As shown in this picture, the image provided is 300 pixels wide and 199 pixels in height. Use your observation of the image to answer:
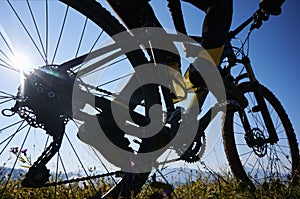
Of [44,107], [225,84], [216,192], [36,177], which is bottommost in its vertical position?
[216,192]

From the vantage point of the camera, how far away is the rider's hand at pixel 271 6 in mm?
2237

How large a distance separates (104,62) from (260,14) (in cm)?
140

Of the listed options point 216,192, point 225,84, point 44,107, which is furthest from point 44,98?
point 225,84

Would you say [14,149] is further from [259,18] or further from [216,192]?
[259,18]

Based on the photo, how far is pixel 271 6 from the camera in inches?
89.3

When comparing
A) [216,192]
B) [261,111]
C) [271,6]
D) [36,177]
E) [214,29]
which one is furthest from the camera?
[261,111]

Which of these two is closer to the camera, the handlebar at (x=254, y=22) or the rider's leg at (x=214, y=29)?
the rider's leg at (x=214, y=29)

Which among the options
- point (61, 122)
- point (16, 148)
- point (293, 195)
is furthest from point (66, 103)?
point (293, 195)

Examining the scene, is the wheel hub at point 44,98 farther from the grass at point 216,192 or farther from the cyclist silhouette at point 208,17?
the cyclist silhouette at point 208,17

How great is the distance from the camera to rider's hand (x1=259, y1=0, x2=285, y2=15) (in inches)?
88.1

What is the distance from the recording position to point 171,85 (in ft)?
7.30

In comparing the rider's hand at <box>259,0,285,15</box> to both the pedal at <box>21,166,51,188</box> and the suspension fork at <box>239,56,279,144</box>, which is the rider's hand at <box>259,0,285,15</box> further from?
the pedal at <box>21,166,51,188</box>

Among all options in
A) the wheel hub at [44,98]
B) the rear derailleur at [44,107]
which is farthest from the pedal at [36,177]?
the wheel hub at [44,98]

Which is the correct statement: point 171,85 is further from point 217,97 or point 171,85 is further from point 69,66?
point 69,66
